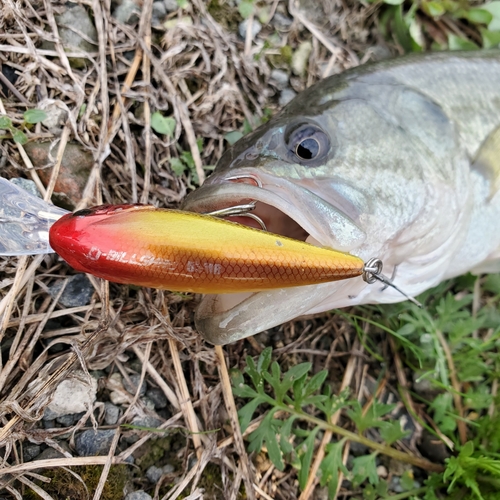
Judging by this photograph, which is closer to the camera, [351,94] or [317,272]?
[317,272]

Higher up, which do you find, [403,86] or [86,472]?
[403,86]

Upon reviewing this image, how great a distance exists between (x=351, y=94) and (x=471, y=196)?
781 millimetres

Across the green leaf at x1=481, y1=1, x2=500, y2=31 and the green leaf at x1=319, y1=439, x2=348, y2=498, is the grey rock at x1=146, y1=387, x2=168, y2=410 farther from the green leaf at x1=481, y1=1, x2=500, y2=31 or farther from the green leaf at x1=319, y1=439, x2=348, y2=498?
the green leaf at x1=481, y1=1, x2=500, y2=31

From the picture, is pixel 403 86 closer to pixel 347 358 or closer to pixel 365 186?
pixel 365 186

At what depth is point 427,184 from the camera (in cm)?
219

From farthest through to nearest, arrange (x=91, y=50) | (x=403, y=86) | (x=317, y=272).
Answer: (x=91, y=50) < (x=403, y=86) < (x=317, y=272)

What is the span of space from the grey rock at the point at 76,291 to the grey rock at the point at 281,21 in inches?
79.6

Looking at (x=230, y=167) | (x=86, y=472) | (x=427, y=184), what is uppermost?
(x=230, y=167)

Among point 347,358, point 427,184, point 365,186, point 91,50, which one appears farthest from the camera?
point 347,358

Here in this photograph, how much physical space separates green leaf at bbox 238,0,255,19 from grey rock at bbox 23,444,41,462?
102 inches

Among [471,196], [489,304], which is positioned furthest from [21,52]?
[489,304]

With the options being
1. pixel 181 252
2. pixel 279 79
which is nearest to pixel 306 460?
pixel 181 252

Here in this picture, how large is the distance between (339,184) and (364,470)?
4.85 feet

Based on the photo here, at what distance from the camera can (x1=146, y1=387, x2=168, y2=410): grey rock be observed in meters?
2.31
